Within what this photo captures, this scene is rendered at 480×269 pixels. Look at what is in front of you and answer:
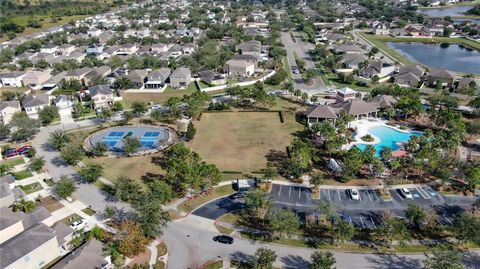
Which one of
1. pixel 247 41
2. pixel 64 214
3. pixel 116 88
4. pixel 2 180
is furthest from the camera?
pixel 247 41

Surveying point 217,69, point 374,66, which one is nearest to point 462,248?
point 374,66

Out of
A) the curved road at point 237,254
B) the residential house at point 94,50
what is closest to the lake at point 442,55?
the curved road at point 237,254

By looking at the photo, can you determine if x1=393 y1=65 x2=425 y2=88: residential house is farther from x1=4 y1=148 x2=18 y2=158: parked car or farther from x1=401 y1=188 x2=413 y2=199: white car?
x1=4 y1=148 x2=18 y2=158: parked car

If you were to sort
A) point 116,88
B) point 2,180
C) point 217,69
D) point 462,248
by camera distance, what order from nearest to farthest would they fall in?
point 462,248, point 2,180, point 116,88, point 217,69

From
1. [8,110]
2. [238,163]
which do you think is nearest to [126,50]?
[8,110]

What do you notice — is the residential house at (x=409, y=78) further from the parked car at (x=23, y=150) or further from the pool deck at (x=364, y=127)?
the parked car at (x=23, y=150)

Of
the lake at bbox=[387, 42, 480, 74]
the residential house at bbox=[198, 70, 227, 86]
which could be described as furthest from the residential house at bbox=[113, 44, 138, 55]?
the lake at bbox=[387, 42, 480, 74]

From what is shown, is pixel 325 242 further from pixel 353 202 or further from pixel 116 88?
pixel 116 88
